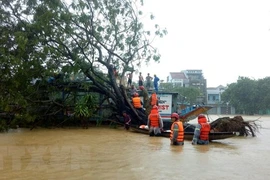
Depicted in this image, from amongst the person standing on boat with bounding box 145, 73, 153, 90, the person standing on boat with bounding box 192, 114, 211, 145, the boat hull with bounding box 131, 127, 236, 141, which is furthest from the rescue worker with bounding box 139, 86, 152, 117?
Result: the person standing on boat with bounding box 192, 114, 211, 145

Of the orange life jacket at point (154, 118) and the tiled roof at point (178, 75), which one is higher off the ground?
the tiled roof at point (178, 75)

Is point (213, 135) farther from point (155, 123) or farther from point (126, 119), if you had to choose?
point (126, 119)

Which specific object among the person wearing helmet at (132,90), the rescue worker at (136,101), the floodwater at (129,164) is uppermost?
the person wearing helmet at (132,90)

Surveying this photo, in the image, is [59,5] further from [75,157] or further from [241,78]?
[241,78]

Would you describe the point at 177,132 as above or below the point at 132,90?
below

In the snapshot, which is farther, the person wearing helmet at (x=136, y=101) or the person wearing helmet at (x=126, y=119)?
the person wearing helmet at (x=136, y=101)

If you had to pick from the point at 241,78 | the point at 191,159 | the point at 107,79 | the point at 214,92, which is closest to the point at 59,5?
the point at 107,79

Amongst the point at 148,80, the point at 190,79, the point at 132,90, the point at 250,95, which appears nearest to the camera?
the point at 132,90

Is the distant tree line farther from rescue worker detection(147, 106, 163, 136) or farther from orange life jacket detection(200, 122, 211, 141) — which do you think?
orange life jacket detection(200, 122, 211, 141)

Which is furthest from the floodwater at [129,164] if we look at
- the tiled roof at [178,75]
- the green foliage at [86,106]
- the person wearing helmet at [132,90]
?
the tiled roof at [178,75]

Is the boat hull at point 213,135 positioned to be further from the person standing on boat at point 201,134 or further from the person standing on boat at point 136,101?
the person standing on boat at point 136,101

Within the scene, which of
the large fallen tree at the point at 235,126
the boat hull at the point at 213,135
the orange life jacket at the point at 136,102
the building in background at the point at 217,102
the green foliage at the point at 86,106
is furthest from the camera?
the building in background at the point at 217,102

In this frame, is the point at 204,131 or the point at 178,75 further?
the point at 178,75

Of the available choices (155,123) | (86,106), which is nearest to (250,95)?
(86,106)
